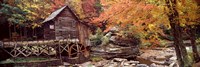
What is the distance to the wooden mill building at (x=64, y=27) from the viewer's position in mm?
25750

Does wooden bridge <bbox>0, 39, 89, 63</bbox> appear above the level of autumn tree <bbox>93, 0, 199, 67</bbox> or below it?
below

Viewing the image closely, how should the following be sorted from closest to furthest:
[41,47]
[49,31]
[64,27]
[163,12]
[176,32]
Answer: [163,12]
[176,32]
[41,47]
[49,31]
[64,27]

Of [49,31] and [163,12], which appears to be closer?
[163,12]

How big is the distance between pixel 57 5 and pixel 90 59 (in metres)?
14.0

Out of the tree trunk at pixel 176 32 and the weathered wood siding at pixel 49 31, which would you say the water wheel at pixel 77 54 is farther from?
the tree trunk at pixel 176 32

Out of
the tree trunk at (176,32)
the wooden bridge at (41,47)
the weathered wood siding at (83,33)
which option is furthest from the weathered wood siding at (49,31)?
the tree trunk at (176,32)

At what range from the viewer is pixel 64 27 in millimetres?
26688

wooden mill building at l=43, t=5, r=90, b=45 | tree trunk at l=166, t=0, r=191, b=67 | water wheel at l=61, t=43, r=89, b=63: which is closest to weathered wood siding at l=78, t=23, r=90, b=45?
wooden mill building at l=43, t=5, r=90, b=45

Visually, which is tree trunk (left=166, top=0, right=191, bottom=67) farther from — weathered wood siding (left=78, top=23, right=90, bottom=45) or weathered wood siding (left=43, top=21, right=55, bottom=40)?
weathered wood siding (left=43, top=21, right=55, bottom=40)

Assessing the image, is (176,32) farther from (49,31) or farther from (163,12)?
(49,31)

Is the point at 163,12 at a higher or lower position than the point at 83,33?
higher

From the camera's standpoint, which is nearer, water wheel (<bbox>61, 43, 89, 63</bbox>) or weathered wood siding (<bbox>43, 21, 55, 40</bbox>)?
water wheel (<bbox>61, 43, 89, 63</bbox>)

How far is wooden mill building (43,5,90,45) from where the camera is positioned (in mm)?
25750

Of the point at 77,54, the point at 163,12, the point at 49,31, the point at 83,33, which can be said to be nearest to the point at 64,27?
the point at 49,31
